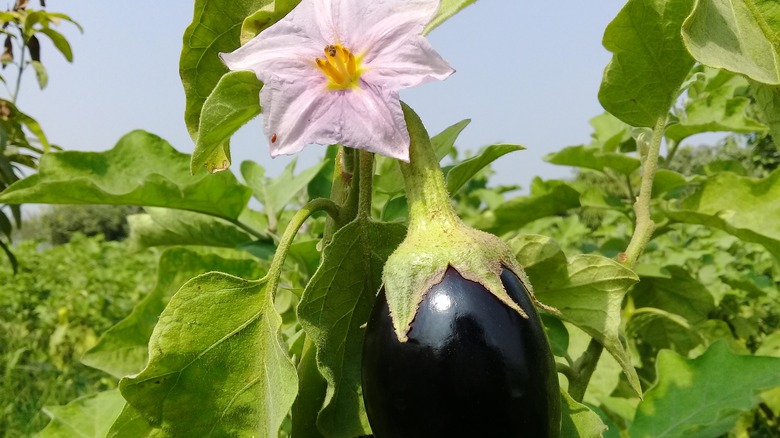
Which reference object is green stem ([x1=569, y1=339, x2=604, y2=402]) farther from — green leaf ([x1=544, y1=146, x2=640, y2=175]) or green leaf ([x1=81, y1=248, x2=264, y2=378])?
green leaf ([x1=544, y1=146, x2=640, y2=175])

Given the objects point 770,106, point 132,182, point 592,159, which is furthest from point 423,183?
point 592,159

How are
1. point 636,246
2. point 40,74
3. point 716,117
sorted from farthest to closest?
1. point 40,74
2. point 716,117
3. point 636,246

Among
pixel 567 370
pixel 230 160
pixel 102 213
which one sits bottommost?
pixel 102 213

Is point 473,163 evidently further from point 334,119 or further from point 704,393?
point 704,393

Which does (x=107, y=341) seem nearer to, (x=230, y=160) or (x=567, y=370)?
(x=230, y=160)

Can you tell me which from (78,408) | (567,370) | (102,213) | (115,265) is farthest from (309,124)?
(102,213)
